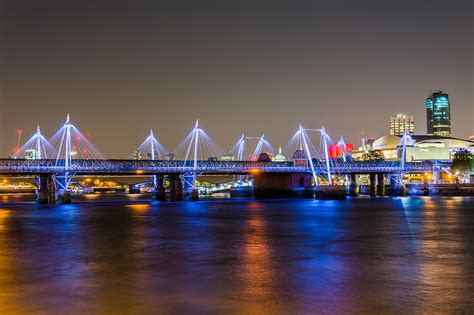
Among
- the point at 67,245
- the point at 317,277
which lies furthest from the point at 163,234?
the point at 317,277

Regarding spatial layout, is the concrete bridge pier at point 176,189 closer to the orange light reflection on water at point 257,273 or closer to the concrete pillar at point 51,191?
the concrete pillar at point 51,191

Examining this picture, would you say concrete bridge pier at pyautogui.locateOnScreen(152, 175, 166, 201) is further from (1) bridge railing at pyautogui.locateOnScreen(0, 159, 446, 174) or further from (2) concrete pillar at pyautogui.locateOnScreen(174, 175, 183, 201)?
(2) concrete pillar at pyautogui.locateOnScreen(174, 175, 183, 201)

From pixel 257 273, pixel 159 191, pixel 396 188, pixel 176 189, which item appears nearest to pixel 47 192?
pixel 176 189

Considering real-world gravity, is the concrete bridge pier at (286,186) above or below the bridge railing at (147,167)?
below

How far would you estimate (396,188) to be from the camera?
474 ft

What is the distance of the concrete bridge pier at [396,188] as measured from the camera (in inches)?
5591

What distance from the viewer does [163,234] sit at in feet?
122

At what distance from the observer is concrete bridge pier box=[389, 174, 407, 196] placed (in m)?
142

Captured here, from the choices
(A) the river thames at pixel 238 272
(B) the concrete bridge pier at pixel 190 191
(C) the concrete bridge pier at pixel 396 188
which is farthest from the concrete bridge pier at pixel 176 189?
(A) the river thames at pixel 238 272

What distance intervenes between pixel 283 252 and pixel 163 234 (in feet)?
40.1

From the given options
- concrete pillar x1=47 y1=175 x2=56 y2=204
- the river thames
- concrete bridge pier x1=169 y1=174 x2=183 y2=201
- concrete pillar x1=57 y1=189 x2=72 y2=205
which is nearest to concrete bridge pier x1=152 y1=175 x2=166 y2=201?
concrete bridge pier x1=169 y1=174 x2=183 y2=201

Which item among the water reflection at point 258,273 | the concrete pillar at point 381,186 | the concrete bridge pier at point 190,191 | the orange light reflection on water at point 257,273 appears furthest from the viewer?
the concrete pillar at point 381,186

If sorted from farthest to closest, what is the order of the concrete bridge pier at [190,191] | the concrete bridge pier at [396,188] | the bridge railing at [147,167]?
the concrete bridge pier at [396,188] → the concrete bridge pier at [190,191] → the bridge railing at [147,167]

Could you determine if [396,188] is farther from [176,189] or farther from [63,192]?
[63,192]
